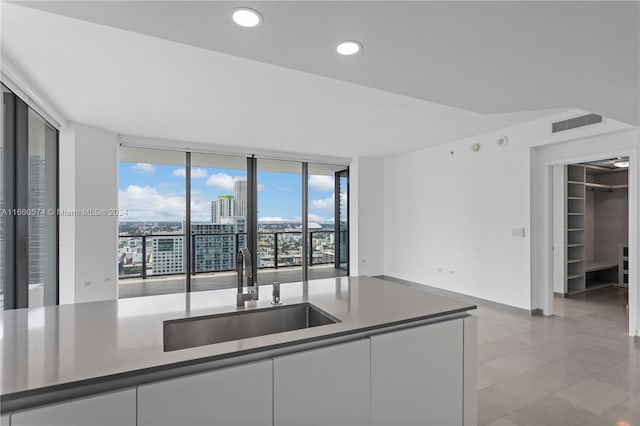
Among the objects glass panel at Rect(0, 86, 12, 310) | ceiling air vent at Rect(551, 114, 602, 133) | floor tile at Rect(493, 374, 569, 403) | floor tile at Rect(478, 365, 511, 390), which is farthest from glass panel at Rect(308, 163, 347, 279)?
glass panel at Rect(0, 86, 12, 310)

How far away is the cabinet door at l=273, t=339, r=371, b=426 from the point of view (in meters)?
1.27

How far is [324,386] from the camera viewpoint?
1355 mm

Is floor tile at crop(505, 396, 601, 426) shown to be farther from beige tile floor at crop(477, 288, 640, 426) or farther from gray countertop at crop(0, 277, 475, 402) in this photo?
gray countertop at crop(0, 277, 475, 402)

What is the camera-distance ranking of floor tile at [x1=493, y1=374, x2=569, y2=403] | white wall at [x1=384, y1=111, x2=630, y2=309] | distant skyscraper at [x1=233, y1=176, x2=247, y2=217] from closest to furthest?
floor tile at [x1=493, y1=374, x2=569, y2=403] → white wall at [x1=384, y1=111, x2=630, y2=309] → distant skyscraper at [x1=233, y1=176, x2=247, y2=217]

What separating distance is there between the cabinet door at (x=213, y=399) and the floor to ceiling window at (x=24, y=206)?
2684 millimetres

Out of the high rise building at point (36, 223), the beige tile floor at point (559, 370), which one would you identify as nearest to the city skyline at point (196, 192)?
the high rise building at point (36, 223)

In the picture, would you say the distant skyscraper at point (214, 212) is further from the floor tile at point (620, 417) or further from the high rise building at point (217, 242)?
the floor tile at point (620, 417)

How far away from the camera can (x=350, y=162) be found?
22.3ft

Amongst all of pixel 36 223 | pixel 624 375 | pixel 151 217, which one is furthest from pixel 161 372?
pixel 151 217

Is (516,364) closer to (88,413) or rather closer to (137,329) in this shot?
(137,329)

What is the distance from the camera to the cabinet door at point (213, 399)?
1.07 metres

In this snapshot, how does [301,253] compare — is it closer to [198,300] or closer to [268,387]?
[198,300]

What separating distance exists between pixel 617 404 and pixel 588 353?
0.98 meters

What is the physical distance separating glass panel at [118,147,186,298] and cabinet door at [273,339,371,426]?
4.68 m
